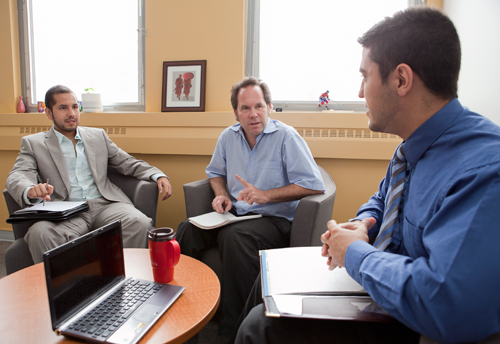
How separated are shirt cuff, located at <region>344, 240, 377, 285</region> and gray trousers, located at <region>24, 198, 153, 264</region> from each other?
5.03ft

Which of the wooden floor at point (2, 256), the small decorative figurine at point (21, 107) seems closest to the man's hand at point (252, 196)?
the wooden floor at point (2, 256)

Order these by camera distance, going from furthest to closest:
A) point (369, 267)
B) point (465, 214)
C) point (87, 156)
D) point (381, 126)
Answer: point (87, 156) → point (381, 126) → point (369, 267) → point (465, 214)

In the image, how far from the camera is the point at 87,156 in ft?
7.82

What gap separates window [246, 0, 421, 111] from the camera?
264cm

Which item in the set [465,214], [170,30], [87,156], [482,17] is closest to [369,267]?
[465,214]

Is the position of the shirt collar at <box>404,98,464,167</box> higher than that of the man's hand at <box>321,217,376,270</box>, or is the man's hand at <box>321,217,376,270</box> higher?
the shirt collar at <box>404,98,464,167</box>

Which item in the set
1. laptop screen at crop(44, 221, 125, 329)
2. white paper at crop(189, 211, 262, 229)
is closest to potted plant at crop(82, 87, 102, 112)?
white paper at crop(189, 211, 262, 229)

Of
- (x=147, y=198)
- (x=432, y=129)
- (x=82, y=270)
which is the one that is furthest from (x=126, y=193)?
(x=432, y=129)

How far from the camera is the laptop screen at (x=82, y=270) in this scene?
2.78ft

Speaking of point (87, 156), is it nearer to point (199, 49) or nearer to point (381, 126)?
point (199, 49)

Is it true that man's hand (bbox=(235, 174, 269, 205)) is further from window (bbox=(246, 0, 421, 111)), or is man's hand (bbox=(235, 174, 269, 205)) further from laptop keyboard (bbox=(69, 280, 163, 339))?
window (bbox=(246, 0, 421, 111))

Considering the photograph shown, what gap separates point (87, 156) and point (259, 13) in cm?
186

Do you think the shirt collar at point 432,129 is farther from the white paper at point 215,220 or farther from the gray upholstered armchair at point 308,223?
the white paper at point 215,220

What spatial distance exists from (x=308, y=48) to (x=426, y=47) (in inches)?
81.1
